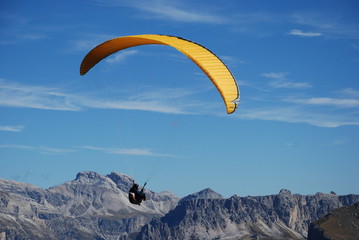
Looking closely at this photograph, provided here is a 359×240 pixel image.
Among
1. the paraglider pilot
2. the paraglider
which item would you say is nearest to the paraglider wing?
the paraglider

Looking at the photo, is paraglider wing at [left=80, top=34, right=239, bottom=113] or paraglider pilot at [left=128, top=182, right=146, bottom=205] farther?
paraglider pilot at [left=128, top=182, right=146, bottom=205]

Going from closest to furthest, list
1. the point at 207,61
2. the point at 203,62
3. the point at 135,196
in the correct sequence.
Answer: the point at 203,62 < the point at 207,61 < the point at 135,196

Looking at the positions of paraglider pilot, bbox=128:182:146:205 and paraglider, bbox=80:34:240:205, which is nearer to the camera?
paraglider, bbox=80:34:240:205

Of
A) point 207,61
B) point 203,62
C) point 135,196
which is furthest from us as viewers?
point 135,196

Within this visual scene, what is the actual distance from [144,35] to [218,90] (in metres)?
9.47

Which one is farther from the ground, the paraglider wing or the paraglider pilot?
the paraglider wing

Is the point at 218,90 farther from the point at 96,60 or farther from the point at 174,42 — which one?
the point at 96,60

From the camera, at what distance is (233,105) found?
51.0m

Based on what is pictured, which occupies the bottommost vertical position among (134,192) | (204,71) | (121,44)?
(134,192)

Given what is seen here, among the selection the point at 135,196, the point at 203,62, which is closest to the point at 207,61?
the point at 203,62

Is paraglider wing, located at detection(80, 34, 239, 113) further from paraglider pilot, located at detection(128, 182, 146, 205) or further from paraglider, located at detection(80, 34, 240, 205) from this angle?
paraglider pilot, located at detection(128, 182, 146, 205)

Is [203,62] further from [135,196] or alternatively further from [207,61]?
[135,196]

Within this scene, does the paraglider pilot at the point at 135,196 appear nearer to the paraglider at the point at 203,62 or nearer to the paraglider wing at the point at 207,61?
the paraglider at the point at 203,62

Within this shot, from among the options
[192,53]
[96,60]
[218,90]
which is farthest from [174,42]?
[96,60]
